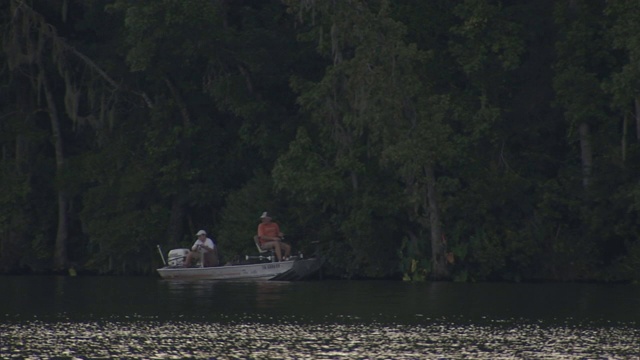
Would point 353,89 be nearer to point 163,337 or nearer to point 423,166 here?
point 423,166

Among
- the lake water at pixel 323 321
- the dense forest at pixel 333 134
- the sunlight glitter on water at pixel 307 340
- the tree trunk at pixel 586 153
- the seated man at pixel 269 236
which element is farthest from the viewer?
the seated man at pixel 269 236

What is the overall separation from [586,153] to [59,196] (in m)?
17.5

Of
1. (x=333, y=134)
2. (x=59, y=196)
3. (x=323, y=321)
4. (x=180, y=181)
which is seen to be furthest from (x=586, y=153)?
→ (x=59, y=196)

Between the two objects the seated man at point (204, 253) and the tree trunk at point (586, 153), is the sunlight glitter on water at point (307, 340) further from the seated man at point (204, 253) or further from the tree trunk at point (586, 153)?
the tree trunk at point (586, 153)

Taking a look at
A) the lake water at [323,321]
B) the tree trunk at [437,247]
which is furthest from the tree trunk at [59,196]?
the tree trunk at [437,247]

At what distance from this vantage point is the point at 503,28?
140ft

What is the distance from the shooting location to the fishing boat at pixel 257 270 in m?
41.8

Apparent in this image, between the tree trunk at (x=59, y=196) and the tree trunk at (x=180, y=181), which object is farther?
the tree trunk at (x=59, y=196)

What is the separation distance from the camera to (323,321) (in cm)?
2684

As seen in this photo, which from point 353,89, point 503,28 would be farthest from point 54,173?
point 503,28

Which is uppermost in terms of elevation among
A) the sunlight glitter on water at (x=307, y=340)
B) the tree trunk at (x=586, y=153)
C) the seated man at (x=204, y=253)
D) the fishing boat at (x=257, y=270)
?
the tree trunk at (x=586, y=153)

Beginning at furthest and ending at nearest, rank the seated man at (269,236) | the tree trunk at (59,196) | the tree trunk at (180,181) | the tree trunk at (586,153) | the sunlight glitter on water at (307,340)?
the tree trunk at (59,196)
the tree trunk at (180,181)
the seated man at (269,236)
the tree trunk at (586,153)
the sunlight glitter on water at (307,340)

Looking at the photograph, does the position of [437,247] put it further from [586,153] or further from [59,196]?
[59,196]

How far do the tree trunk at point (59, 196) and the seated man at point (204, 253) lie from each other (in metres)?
7.05
